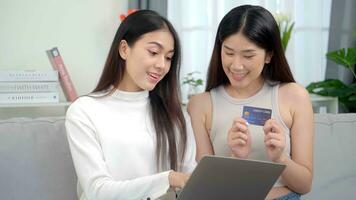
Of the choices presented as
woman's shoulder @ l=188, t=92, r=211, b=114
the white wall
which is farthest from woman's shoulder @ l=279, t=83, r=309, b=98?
the white wall

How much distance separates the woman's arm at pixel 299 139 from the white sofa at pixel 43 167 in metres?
0.35

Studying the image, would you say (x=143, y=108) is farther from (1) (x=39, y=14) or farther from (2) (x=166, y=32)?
(1) (x=39, y=14)

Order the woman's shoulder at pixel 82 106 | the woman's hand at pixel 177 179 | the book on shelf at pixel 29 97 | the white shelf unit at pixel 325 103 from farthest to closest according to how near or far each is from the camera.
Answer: the white shelf unit at pixel 325 103 < the book on shelf at pixel 29 97 < the woman's shoulder at pixel 82 106 < the woman's hand at pixel 177 179

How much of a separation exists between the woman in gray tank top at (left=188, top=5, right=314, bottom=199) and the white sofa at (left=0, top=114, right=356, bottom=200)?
373 mm

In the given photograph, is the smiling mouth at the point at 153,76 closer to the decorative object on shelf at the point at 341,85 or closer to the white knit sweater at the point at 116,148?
the white knit sweater at the point at 116,148

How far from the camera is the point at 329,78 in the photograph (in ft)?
9.16

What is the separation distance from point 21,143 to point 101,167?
390 millimetres

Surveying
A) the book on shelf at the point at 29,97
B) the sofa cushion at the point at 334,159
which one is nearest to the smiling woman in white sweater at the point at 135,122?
the sofa cushion at the point at 334,159

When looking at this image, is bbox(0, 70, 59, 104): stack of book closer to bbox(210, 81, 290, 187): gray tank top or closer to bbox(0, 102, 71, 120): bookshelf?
bbox(0, 102, 71, 120): bookshelf

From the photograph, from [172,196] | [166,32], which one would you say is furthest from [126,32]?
[172,196]

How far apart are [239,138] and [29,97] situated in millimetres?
1296

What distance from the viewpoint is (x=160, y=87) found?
1464 mm

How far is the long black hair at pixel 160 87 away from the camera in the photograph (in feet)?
4.40

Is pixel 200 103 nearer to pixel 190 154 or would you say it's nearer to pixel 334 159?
pixel 190 154
